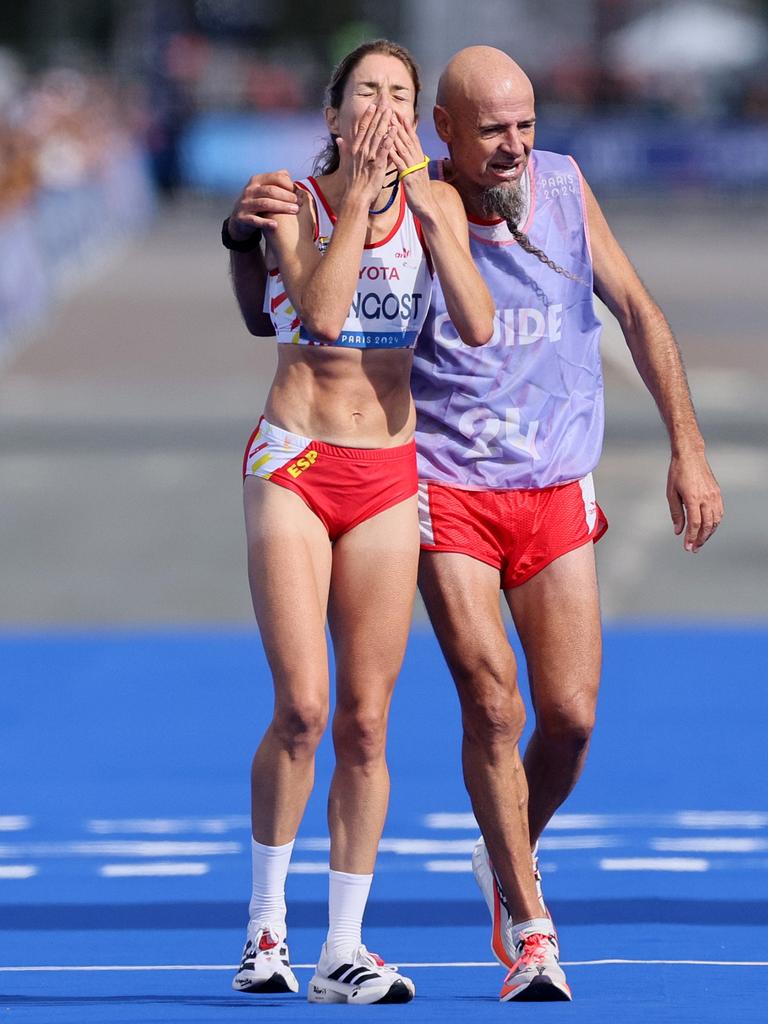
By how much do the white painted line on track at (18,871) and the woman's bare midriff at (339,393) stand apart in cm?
206

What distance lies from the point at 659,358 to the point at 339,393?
897mm

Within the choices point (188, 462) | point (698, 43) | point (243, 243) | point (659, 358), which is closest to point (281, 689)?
point (243, 243)

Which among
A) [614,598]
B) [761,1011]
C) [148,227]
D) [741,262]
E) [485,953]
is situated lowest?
[761,1011]

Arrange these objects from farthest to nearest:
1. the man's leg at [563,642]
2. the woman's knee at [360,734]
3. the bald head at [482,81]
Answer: the man's leg at [563,642] → the bald head at [482,81] → the woman's knee at [360,734]

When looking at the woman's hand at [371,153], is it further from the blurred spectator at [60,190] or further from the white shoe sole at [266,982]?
the blurred spectator at [60,190]

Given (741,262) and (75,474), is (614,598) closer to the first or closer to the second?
(75,474)

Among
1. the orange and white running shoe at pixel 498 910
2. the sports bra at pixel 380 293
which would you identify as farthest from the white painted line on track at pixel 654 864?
the sports bra at pixel 380 293

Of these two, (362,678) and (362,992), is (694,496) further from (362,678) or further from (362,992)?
(362,992)

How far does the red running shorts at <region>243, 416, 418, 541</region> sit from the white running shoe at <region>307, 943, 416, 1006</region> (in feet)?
3.38

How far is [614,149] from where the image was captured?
46.5 metres

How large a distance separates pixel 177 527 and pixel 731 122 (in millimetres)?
36648

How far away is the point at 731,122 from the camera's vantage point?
48.0 metres

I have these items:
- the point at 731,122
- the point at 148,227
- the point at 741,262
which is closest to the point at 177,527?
the point at 741,262

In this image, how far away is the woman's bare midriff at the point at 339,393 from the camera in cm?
529
